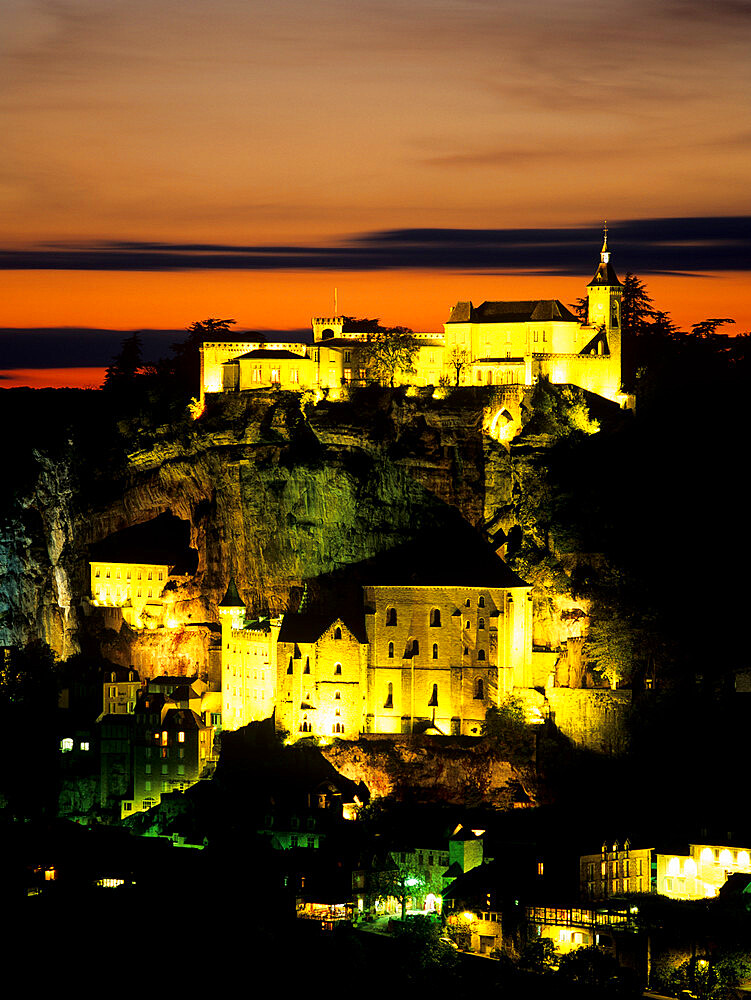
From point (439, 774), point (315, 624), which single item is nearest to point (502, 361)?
point (315, 624)

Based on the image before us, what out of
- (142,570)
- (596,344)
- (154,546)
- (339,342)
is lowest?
(142,570)

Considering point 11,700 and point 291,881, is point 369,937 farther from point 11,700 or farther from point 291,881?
point 11,700

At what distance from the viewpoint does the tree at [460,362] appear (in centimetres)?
10562

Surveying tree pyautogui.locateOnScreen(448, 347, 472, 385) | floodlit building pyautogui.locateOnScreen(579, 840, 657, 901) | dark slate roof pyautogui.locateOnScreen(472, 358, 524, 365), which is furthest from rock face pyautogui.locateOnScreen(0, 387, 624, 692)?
floodlit building pyautogui.locateOnScreen(579, 840, 657, 901)

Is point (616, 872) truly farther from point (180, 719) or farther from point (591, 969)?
point (180, 719)

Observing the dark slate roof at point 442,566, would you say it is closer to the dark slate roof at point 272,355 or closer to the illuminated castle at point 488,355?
the illuminated castle at point 488,355

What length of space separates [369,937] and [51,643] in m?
29.6

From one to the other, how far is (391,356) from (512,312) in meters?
5.85

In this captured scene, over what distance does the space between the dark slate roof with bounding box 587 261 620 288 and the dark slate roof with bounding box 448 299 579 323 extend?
2.57 meters

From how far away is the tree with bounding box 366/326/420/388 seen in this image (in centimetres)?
10531

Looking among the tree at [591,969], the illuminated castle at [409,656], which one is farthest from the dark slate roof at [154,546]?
the tree at [591,969]

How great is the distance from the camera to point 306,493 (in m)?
99.6

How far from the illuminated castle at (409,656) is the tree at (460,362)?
13107 mm

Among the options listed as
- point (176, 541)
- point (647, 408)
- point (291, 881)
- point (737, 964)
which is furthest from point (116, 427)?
point (737, 964)
